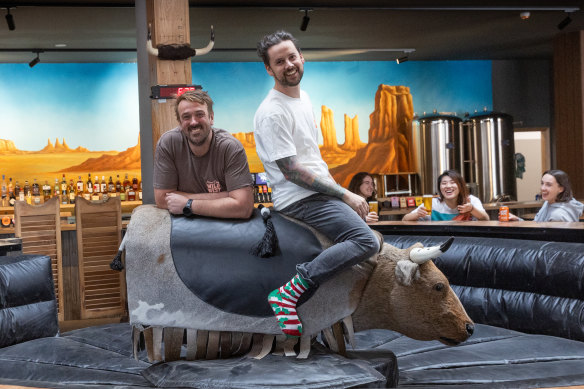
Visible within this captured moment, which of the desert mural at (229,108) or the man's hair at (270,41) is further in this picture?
the desert mural at (229,108)

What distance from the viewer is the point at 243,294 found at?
116 inches

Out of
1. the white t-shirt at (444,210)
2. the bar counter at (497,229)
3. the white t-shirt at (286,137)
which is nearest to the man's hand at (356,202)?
the white t-shirt at (286,137)

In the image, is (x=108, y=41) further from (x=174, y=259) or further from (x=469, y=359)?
(x=469, y=359)

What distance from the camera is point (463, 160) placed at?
987 centimetres

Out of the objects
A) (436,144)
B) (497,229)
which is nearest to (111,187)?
(436,144)

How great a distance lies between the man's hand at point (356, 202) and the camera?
2.85 m

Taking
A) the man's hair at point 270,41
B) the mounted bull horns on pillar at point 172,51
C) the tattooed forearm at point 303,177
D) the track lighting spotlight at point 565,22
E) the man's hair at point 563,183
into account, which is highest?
the track lighting spotlight at point 565,22

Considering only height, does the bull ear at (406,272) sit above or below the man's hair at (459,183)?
below

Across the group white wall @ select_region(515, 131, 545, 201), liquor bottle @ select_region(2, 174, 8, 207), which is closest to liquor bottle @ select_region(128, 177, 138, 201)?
liquor bottle @ select_region(2, 174, 8, 207)

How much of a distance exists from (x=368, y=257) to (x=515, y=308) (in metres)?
1.43

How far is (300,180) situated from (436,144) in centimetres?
726

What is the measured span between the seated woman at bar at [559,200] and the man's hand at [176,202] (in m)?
3.16

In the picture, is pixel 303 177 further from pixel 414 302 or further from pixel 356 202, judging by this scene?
pixel 414 302

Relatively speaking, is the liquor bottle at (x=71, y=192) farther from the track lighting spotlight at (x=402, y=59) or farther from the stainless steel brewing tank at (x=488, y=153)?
the stainless steel brewing tank at (x=488, y=153)
